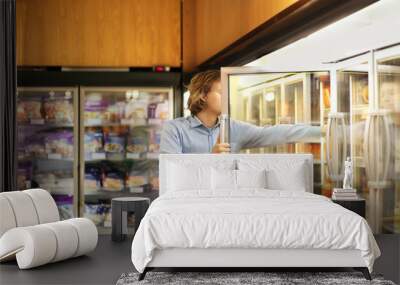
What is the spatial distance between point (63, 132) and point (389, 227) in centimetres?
431

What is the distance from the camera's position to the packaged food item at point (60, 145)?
339 inches

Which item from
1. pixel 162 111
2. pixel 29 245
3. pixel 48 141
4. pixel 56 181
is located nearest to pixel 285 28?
pixel 162 111

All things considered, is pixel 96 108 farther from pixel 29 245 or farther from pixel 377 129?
pixel 377 129

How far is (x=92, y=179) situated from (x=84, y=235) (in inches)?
112

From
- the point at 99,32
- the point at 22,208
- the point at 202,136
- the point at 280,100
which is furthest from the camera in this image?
the point at 99,32

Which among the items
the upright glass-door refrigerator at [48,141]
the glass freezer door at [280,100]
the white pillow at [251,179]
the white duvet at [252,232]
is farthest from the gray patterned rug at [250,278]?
the upright glass-door refrigerator at [48,141]

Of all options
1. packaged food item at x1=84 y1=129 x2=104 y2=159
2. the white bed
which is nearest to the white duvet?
the white bed

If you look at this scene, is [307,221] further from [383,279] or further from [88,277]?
[88,277]

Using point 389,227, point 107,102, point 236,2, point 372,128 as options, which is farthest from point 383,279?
point 107,102

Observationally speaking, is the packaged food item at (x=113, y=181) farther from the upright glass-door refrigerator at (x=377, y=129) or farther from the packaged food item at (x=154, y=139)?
the upright glass-door refrigerator at (x=377, y=129)

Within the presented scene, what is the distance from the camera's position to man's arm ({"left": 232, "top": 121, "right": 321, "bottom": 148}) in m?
7.49

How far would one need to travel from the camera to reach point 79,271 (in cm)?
535

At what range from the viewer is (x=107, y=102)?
28.5ft

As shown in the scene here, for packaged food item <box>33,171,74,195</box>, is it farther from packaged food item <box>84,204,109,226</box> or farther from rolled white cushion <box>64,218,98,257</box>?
rolled white cushion <box>64,218,98,257</box>
